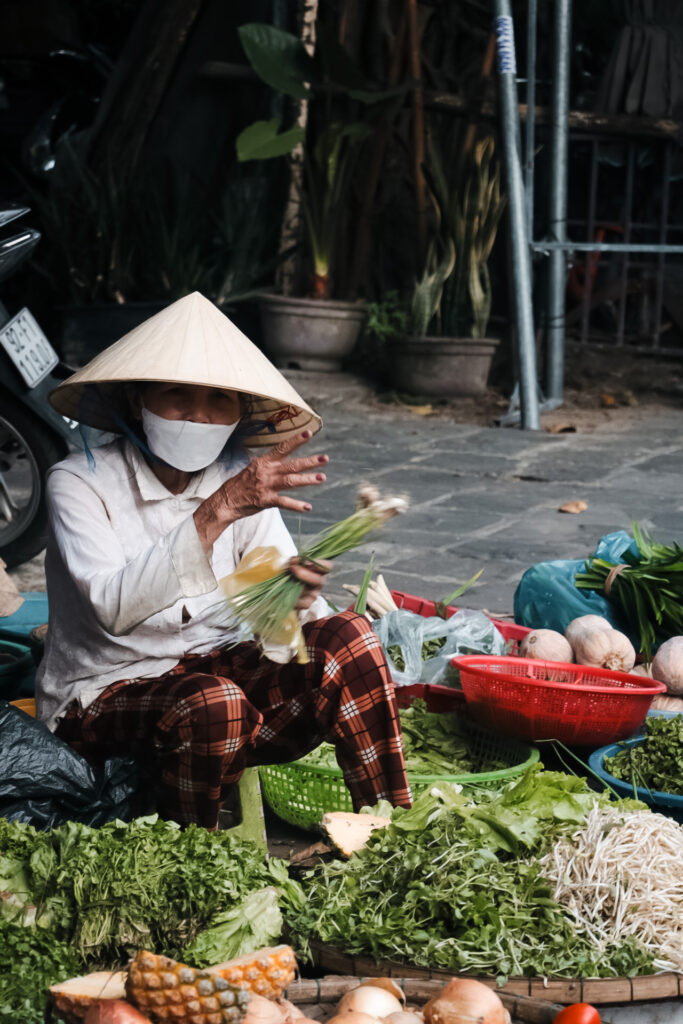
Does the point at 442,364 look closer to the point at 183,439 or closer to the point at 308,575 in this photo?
the point at 183,439

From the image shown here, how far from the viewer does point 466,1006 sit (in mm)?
1958

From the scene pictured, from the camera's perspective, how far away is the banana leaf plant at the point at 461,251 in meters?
8.42

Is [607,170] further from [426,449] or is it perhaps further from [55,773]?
[55,773]

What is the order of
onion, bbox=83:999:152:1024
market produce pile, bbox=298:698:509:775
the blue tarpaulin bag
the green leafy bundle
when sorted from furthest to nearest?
1. the blue tarpaulin bag
2. market produce pile, bbox=298:698:509:775
3. the green leafy bundle
4. onion, bbox=83:999:152:1024

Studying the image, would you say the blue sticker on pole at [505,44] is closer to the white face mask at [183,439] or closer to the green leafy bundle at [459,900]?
the white face mask at [183,439]

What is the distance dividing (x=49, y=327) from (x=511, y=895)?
25.1 ft

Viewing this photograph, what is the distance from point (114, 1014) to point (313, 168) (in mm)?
7500

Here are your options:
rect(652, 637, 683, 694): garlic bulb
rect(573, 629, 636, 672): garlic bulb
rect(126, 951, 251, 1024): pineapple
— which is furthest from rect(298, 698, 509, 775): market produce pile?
rect(126, 951, 251, 1024): pineapple

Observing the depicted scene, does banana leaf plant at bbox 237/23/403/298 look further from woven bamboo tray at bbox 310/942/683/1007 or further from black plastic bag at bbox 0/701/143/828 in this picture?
woven bamboo tray at bbox 310/942/683/1007

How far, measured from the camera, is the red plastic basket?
317cm

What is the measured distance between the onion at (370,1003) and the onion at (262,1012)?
0.09 meters

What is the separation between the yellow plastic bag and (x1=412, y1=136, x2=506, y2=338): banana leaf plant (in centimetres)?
594

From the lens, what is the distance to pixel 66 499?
268cm

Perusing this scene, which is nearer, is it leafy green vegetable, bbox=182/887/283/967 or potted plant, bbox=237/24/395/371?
leafy green vegetable, bbox=182/887/283/967
